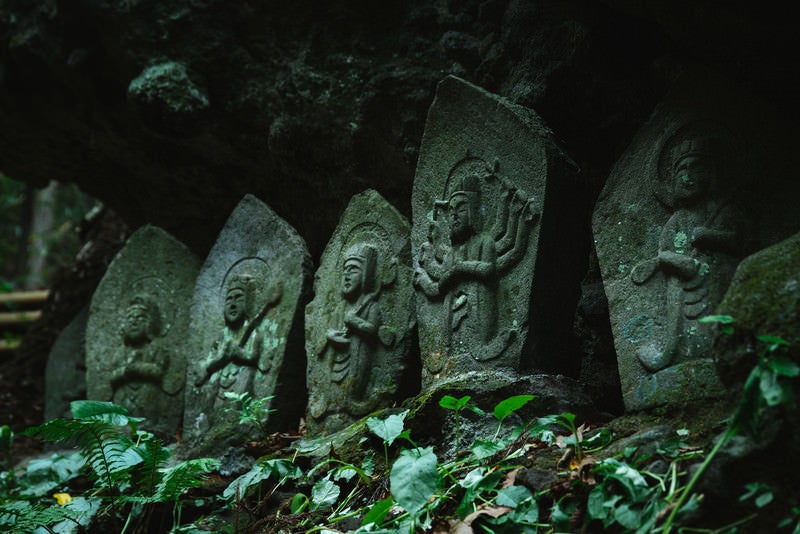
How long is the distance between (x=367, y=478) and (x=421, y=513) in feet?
1.78

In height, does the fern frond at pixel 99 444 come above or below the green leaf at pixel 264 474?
above

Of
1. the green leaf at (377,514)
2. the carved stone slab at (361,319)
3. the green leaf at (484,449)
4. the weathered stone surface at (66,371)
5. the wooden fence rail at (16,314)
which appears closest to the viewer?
the green leaf at (377,514)

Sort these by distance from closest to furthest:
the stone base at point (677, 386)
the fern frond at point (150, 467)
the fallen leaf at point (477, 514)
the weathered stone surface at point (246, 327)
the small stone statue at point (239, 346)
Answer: the fallen leaf at point (477, 514) < the stone base at point (677, 386) < the fern frond at point (150, 467) < the weathered stone surface at point (246, 327) < the small stone statue at point (239, 346)

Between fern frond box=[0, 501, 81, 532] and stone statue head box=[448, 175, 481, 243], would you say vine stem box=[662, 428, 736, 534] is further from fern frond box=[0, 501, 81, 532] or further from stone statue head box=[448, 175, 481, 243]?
fern frond box=[0, 501, 81, 532]

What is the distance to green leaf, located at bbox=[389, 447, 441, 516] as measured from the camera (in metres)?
2.60

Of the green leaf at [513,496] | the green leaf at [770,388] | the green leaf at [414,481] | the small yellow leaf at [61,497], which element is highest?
the green leaf at [770,388]

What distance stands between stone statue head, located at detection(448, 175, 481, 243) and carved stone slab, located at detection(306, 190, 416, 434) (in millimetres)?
503

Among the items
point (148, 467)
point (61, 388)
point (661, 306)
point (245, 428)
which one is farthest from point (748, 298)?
point (61, 388)

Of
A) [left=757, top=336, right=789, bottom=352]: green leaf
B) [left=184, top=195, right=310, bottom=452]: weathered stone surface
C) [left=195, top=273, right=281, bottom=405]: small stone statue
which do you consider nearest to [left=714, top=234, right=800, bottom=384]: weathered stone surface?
[left=757, top=336, right=789, bottom=352]: green leaf

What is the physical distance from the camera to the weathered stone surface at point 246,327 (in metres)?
4.91

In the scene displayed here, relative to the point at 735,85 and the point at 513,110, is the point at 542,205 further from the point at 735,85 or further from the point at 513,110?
the point at 735,85

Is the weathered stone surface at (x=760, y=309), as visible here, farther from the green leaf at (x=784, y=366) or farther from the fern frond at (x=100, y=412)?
the fern frond at (x=100, y=412)

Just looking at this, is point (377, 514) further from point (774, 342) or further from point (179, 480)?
point (774, 342)

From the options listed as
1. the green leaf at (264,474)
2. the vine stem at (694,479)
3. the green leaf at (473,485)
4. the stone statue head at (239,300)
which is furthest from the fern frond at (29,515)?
the vine stem at (694,479)
